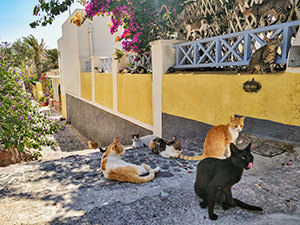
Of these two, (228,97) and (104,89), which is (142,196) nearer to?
(228,97)

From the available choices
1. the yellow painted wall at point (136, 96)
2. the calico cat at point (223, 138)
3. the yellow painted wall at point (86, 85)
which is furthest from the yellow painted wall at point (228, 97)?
the yellow painted wall at point (86, 85)

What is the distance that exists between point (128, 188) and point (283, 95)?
9.29ft

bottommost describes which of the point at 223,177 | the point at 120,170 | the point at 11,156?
the point at 11,156

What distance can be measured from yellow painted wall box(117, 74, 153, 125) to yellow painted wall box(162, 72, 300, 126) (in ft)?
3.01

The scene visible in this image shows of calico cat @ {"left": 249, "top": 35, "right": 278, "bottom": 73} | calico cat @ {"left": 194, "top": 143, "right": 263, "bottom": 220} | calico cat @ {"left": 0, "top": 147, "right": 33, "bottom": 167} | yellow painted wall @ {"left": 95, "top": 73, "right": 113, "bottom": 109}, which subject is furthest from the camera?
yellow painted wall @ {"left": 95, "top": 73, "right": 113, "bottom": 109}

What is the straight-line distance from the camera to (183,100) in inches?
225

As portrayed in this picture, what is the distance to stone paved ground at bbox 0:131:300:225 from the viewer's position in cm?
265

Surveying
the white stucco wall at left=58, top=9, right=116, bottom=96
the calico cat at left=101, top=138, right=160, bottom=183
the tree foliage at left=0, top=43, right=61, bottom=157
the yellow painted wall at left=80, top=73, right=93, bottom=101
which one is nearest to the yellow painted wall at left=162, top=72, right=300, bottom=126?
the calico cat at left=101, top=138, right=160, bottom=183

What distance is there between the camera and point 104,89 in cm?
1071

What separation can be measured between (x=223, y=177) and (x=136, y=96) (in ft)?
18.6

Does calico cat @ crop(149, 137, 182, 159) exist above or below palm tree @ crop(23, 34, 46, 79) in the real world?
below

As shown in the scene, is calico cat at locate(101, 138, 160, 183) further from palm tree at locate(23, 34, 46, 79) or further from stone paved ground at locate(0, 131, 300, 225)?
palm tree at locate(23, 34, 46, 79)

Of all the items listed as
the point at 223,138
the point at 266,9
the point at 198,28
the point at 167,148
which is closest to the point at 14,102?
the point at 167,148

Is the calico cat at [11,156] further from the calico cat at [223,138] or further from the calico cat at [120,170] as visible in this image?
the calico cat at [223,138]
